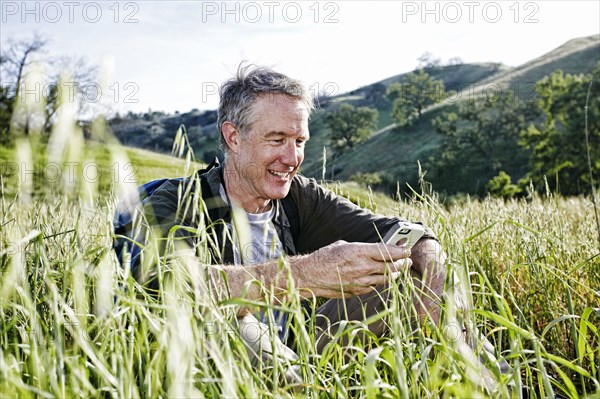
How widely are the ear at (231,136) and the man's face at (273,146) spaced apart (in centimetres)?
7

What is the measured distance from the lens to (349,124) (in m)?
67.8

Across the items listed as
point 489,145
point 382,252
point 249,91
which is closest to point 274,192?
point 249,91

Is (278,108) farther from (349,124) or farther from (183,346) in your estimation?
(349,124)

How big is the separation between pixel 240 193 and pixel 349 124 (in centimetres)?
6545

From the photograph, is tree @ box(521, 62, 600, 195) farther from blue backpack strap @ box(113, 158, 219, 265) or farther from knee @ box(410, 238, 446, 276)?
blue backpack strap @ box(113, 158, 219, 265)

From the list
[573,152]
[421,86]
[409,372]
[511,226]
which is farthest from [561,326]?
[421,86]

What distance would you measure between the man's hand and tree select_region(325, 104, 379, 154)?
63.9 metres

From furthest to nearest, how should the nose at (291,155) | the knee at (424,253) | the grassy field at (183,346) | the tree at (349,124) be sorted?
the tree at (349,124) < the nose at (291,155) < the knee at (424,253) < the grassy field at (183,346)

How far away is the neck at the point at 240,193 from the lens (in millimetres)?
3166

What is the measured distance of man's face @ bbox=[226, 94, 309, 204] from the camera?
3064 mm

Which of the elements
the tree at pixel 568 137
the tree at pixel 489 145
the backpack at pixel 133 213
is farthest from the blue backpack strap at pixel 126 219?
the tree at pixel 489 145

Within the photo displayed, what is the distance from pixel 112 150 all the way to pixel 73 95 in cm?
26

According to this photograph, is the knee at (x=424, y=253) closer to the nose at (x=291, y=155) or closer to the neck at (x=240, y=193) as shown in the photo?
the nose at (x=291, y=155)

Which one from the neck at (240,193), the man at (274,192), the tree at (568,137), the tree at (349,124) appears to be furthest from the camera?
the tree at (349,124)
